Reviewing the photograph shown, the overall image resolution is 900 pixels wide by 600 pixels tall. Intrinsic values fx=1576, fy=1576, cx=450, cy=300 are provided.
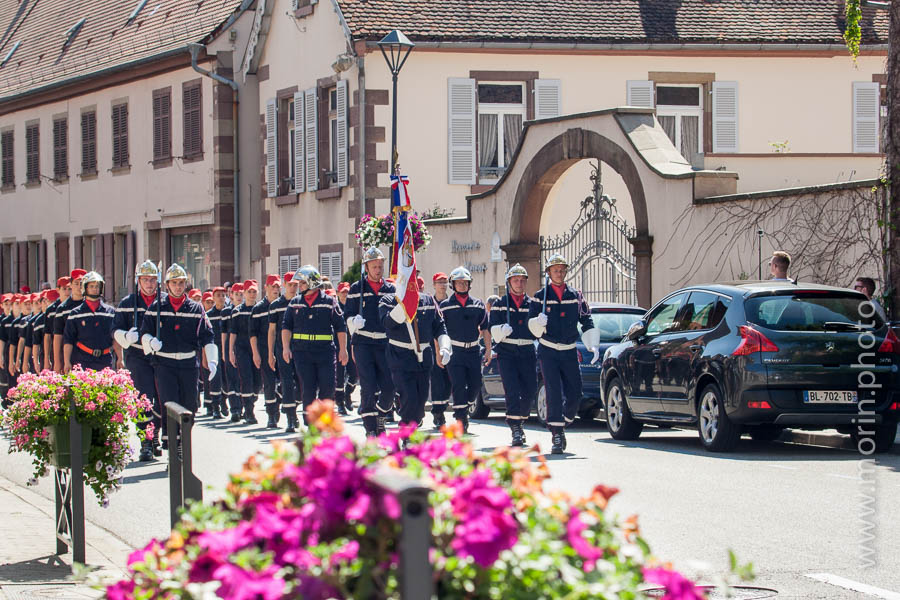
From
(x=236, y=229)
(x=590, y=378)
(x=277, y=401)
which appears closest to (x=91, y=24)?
(x=236, y=229)

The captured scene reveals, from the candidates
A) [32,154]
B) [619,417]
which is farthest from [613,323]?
[32,154]

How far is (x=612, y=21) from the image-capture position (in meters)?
31.2

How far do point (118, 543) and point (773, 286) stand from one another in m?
7.08

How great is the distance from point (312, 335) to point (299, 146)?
53.4ft

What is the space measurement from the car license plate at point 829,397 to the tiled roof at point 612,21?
56.6ft

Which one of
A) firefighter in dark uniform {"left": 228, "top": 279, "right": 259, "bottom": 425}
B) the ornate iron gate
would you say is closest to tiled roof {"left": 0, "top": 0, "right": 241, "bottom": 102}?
the ornate iron gate

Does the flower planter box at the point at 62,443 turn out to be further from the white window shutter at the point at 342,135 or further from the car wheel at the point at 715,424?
the white window shutter at the point at 342,135

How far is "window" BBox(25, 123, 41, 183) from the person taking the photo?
143 ft

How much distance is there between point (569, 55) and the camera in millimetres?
30953

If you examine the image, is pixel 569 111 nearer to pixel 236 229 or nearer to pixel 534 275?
pixel 534 275

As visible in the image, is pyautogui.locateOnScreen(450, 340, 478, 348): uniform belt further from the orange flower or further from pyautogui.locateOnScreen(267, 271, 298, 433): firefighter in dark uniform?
the orange flower

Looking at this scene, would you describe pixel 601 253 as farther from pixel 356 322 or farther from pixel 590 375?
pixel 356 322

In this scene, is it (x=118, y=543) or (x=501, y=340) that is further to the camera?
(x=501, y=340)

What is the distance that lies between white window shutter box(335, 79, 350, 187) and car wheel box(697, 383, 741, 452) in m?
17.2
